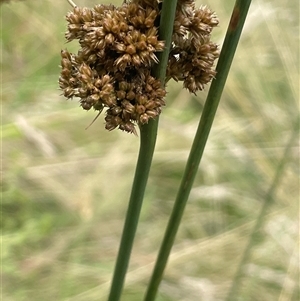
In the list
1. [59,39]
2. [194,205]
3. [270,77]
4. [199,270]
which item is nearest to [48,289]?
[199,270]

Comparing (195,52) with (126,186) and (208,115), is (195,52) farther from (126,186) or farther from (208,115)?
(126,186)

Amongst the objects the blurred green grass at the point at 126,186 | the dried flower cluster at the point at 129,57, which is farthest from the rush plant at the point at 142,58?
the blurred green grass at the point at 126,186

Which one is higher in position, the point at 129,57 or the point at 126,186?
the point at 126,186

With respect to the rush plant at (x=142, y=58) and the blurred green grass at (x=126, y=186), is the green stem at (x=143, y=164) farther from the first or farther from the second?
the blurred green grass at (x=126, y=186)

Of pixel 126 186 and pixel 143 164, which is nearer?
pixel 143 164

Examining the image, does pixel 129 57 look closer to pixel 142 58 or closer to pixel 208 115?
pixel 142 58

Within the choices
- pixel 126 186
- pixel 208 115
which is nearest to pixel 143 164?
pixel 208 115

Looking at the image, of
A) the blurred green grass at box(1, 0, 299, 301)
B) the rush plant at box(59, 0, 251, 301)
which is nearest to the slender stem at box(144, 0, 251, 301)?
the rush plant at box(59, 0, 251, 301)

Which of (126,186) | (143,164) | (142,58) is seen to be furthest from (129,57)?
(126,186)
